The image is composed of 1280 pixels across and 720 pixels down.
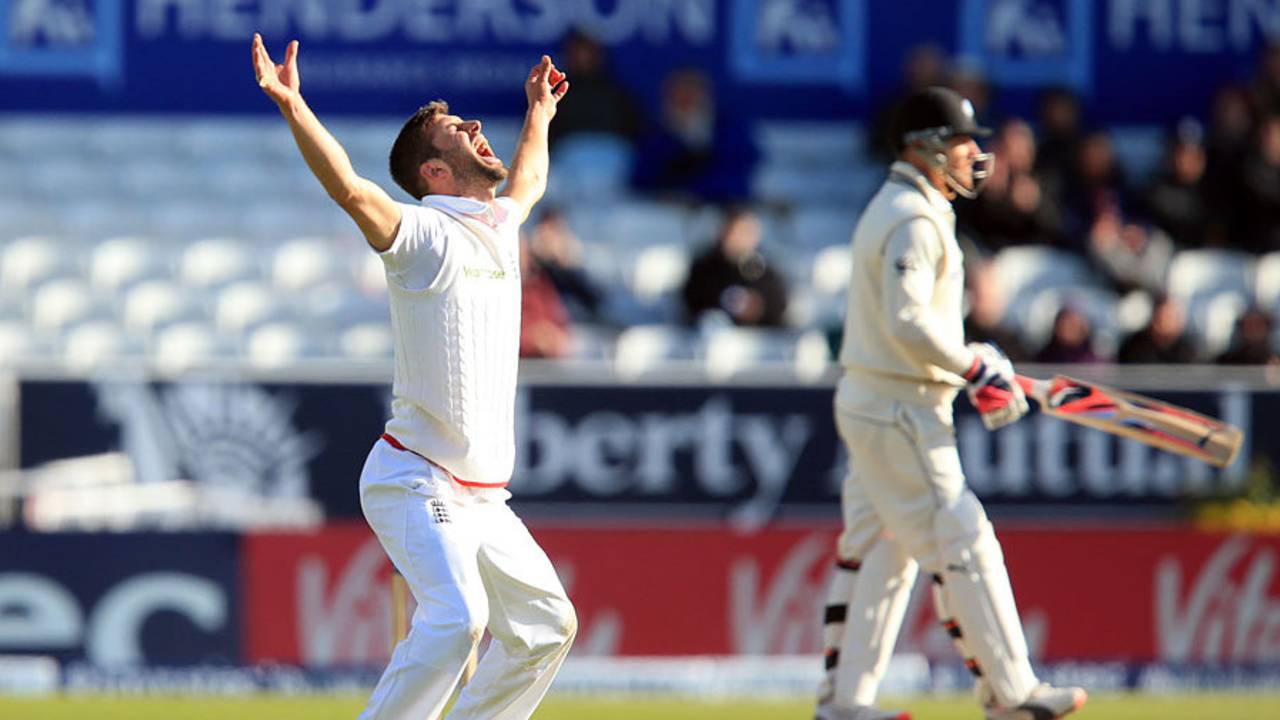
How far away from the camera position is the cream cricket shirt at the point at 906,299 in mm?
6898

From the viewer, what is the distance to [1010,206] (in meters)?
14.0

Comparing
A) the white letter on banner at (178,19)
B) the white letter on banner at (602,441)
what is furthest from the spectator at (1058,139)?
the white letter on banner at (178,19)

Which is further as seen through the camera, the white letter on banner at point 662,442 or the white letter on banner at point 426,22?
the white letter on banner at point 426,22

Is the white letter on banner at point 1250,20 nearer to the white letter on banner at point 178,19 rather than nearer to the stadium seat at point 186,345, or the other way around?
the white letter on banner at point 178,19

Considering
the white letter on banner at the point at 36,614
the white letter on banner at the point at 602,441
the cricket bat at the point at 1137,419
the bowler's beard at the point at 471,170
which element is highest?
the bowler's beard at the point at 471,170

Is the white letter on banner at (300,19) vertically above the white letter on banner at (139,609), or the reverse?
the white letter on banner at (300,19)

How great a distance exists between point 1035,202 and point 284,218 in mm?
5128

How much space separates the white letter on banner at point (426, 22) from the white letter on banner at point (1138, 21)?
5.03 metres

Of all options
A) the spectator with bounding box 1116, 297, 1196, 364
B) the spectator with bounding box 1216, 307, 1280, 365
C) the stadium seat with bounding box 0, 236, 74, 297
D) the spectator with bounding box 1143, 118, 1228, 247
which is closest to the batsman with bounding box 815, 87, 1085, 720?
the spectator with bounding box 1116, 297, 1196, 364

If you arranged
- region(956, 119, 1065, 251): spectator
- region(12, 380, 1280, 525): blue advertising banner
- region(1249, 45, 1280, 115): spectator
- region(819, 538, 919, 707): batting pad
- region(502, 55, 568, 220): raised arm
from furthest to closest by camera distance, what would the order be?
region(1249, 45, 1280, 115): spectator < region(956, 119, 1065, 251): spectator < region(12, 380, 1280, 525): blue advertising banner < region(819, 538, 919, 707): batting pad < region(502, 55, 568, 220): raised arm

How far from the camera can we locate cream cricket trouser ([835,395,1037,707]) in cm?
698

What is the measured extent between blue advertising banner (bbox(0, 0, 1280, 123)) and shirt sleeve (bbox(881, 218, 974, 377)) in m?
Answer: 9.18

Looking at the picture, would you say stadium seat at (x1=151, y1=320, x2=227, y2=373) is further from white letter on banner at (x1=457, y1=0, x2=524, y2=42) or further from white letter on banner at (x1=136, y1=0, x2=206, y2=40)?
white letter on banner at (x1=457, y1=0, x2=524, y2=42)

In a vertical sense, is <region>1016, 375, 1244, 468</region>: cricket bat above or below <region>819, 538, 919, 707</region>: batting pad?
above
